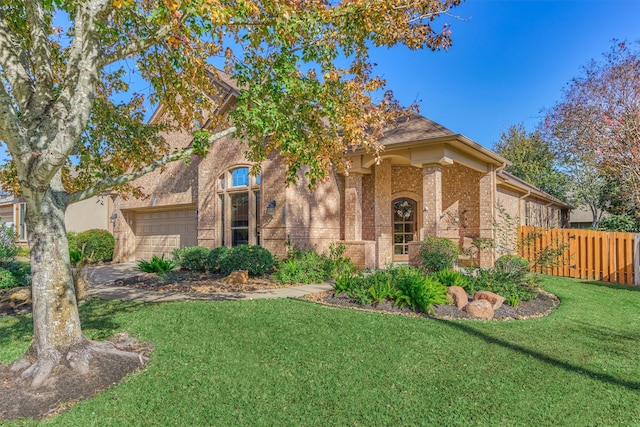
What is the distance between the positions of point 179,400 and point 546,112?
57.8ft

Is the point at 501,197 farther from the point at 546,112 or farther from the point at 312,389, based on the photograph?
the point at 312,389

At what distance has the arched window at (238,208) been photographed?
11.8 m

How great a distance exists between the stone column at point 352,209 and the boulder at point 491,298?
5.34 metres

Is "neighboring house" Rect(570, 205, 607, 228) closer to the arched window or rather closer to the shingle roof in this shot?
the shingle roof

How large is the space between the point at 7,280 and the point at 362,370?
30.7 ft

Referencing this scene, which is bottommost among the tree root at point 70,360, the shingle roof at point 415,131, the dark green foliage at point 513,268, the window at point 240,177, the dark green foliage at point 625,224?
the tree root at point 70,360

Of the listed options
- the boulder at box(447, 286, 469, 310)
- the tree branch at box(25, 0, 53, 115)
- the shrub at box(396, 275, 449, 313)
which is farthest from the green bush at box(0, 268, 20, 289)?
the boulder at box(447, 286, 469, 310)

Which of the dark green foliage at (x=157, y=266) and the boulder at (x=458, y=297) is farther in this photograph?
the dark green foliage at (x=157, y=266)

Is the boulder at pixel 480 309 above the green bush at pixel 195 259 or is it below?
below

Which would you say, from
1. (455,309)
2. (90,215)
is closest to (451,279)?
(455,309)

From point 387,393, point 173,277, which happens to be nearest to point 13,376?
point 387,393

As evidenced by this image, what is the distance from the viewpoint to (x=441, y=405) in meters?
3.24

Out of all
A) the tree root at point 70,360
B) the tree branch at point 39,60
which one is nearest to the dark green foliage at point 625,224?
the tree root at point 70,360

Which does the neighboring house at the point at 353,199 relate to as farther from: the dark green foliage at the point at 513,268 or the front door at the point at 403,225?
the dark green foliage at the point at 513,268
